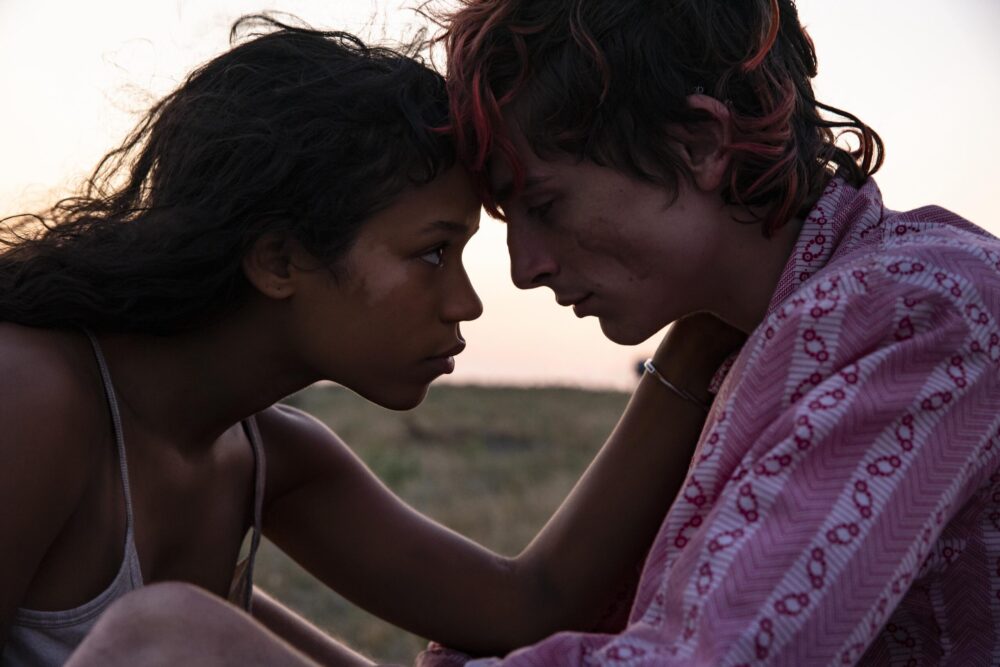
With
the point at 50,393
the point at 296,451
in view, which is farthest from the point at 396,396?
the point at 50,393

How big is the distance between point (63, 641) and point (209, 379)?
0.63 m

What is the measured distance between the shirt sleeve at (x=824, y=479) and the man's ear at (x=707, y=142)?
0.55 m

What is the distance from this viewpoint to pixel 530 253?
8.97ft

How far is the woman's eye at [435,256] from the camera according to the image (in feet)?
9.07

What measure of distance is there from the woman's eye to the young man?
16 centimetres

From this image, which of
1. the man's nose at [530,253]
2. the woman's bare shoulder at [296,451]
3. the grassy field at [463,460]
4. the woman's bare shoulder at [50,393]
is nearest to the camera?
the woman's bare shoulder at [50,393]

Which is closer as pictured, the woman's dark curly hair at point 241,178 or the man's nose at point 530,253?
the woman's dark curly hair at point 241,178

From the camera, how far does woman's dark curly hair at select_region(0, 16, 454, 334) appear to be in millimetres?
2629

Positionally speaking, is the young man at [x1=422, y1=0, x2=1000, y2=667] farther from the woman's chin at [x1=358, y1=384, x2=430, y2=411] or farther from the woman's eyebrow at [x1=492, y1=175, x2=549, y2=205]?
the woman's chin at [x1=358, y1=384, x2=430, y2=411]

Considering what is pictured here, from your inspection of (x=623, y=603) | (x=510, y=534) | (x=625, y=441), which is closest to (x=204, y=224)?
(x=625, y=441)

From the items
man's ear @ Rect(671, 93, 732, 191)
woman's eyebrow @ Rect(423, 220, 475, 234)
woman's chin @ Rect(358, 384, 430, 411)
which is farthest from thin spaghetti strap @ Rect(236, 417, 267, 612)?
man's ear @ Rect(671, 93, 732, 191)

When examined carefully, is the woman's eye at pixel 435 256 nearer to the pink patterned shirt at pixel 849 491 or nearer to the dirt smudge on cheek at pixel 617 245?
the dirt smudge on cheek at pixel 617 245

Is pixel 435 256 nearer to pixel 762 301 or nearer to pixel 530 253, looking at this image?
pixel 530 253

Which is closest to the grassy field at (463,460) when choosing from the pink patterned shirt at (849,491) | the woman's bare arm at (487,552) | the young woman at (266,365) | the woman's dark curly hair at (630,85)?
the woman's bare arm at (487,552)
